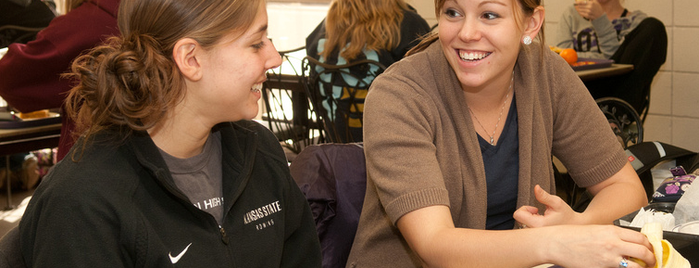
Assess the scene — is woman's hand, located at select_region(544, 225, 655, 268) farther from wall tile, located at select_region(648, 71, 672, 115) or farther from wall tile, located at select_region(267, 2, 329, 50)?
wall tile, located at select_region(267, 2, 329, 50)

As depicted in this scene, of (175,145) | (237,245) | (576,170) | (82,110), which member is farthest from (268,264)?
(576,170)

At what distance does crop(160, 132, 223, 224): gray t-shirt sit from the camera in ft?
3.88

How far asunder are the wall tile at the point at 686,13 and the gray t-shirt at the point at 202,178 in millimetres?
4108

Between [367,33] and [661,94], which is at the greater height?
[367,33]

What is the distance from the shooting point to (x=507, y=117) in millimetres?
1609

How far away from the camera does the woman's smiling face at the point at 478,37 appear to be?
4.79 ft

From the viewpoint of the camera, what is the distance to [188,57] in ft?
3.81

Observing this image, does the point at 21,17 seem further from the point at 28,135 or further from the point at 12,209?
the point at 12,209

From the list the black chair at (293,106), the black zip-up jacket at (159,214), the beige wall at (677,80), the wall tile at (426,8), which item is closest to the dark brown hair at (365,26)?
the black chair at (293,106)

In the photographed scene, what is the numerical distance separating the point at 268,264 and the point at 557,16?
13.8 ft

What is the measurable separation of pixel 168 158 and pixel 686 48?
4.26 m

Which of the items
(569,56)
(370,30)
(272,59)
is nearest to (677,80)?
(569,56)

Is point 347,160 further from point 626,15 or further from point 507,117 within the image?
point 626,15

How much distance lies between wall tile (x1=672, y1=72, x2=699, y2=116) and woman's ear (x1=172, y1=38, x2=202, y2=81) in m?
4.25
